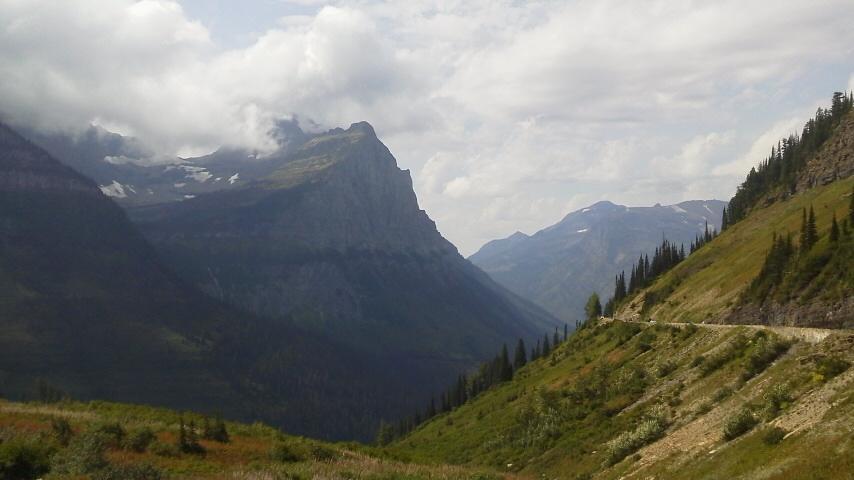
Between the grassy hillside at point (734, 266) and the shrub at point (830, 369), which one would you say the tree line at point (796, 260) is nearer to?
the grassy hillside at point (734, 266)

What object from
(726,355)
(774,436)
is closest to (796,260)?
(726,355)

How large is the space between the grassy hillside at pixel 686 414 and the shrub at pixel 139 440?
19.0 metres

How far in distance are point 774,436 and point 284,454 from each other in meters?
26.5

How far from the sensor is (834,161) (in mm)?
154500

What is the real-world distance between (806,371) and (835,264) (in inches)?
1627

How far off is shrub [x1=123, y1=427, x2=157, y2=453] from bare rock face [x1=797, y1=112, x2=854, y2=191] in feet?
508

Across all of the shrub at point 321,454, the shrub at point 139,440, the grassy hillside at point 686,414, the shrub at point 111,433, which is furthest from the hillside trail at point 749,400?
the shrub at point 111,433

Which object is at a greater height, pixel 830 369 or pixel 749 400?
pixel 830 369

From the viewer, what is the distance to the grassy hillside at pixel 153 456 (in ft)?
99.6

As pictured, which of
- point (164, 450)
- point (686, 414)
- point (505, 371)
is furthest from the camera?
point (505, 371)

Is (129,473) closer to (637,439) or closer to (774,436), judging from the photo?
(774,436)

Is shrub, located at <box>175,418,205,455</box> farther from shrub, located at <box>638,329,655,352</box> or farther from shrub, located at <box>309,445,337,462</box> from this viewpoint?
shrub, located at <box>638,329,655,352</box>

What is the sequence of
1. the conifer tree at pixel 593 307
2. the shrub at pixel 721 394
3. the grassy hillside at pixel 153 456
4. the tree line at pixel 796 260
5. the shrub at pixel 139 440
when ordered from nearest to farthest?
the grassy hillside at pixel 153 456 < the shrub at pixel 139 440 < the shrub at pixel 721 394 < the tree line at pixel 796 260 < the conifer tree at pixel 593 307

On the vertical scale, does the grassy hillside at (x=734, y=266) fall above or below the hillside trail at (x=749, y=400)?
above
